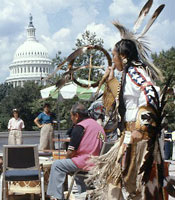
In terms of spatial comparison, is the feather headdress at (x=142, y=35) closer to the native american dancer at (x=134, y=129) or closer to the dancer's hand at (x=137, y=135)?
the native american dancer at (x=134, y=129)

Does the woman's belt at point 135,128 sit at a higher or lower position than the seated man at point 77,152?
higher

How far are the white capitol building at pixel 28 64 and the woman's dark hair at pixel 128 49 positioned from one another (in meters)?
105

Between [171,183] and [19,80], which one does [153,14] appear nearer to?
[171,183]

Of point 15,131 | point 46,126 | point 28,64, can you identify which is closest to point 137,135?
point 46,126

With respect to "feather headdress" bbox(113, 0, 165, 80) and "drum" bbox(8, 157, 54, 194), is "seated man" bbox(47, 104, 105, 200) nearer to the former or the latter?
"drum" bbox(8, 157, 54, 194)

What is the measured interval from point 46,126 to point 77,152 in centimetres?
697

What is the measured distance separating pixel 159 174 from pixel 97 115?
5.12 m

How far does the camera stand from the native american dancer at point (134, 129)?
3383 mm

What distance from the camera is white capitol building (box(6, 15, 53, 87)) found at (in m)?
111

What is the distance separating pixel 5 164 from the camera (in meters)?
5.53

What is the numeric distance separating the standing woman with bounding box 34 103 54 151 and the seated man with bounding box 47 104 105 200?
260 inches

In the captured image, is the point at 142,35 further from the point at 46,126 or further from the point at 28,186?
the point at 46,126

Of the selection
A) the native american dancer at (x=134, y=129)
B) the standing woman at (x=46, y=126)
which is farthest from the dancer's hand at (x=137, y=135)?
the standing woman at (x=46, y=126)

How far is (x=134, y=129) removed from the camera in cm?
346
